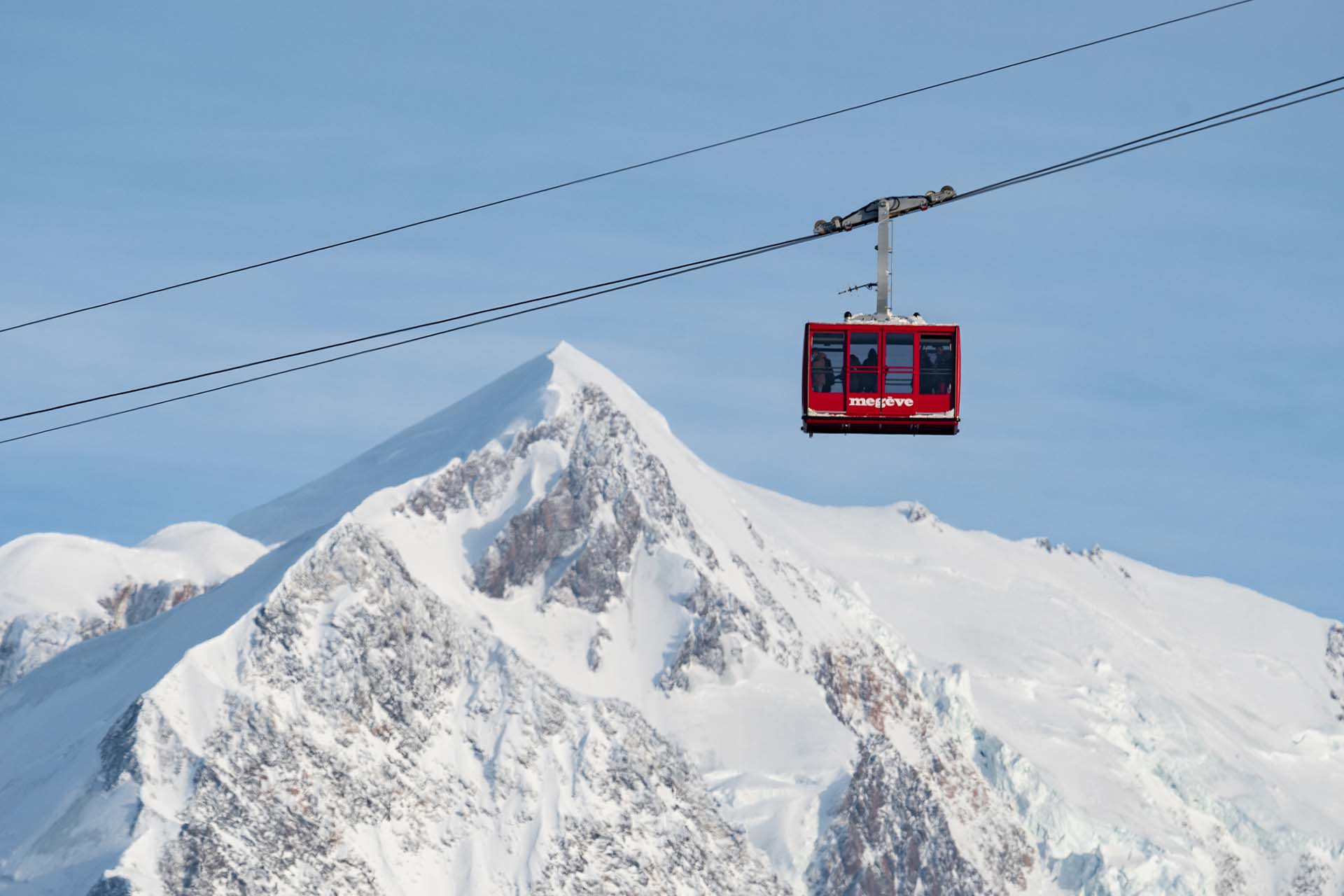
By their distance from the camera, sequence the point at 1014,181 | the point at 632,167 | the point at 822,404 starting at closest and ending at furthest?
the point at 1014,181, the point at 632,167, the point at 822,404

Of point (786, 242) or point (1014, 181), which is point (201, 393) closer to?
point (786, 242)

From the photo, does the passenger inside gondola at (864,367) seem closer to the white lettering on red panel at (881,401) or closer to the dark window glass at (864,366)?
the dark window glass at (864,366)

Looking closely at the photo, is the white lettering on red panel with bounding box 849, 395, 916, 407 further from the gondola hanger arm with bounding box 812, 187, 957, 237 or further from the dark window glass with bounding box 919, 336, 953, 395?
the gondola hanger arm with bounding box 812, 187, 957, 237

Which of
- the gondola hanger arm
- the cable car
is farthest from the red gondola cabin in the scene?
the gondola hanger arm

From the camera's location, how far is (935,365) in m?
58.6

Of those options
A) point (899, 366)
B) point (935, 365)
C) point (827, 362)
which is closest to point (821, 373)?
point (827, 362)

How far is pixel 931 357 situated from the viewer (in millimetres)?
58688

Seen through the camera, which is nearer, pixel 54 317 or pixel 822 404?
pixel 54 317

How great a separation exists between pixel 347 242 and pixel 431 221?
6.15 feet

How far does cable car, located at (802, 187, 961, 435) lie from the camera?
2285 inches

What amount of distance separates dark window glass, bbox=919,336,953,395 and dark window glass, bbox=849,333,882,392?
42.4 inches

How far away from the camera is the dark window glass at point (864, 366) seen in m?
58.5

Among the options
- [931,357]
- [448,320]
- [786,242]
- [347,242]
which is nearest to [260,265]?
[347,242]

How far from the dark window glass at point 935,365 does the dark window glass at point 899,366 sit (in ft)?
0.65
